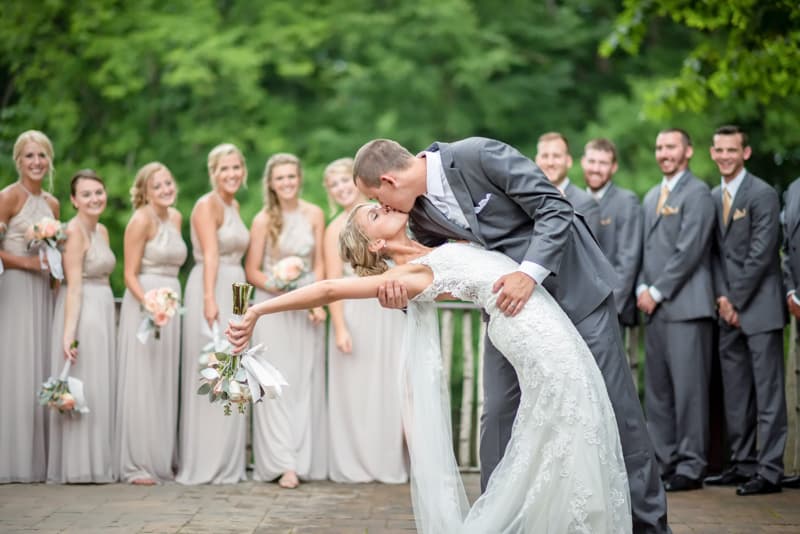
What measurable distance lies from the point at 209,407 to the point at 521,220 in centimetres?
358

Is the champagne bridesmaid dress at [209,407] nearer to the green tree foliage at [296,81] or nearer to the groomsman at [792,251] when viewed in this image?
the groomsman at [792,251]

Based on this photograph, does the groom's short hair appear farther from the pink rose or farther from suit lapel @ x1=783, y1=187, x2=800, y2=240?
suit lapel @ x1=783, y1=187, x2=800, y2=240

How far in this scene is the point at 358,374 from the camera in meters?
7.59

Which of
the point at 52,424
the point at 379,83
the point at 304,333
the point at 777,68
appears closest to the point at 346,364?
the point at 304,333

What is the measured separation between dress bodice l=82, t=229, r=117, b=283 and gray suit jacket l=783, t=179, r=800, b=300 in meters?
4.78

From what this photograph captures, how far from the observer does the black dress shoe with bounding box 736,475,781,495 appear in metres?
6.73

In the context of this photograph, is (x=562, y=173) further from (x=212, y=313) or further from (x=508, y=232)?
(x=508, y=232)

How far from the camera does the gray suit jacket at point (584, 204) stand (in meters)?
7.31

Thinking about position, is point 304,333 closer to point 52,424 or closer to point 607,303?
point 52,424

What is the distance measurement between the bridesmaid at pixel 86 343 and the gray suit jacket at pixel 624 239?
363 cm

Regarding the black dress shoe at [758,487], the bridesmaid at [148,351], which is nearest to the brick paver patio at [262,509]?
Result: the black dress shoe at [758,487]

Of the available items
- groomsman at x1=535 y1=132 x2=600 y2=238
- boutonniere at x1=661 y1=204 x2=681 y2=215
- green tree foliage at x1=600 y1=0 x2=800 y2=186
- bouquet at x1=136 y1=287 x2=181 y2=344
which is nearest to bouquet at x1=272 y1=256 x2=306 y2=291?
bouquet at x1=136 y1=287 x2=181 y2=344

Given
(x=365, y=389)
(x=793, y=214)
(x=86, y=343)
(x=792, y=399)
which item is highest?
(x=793, y=214)

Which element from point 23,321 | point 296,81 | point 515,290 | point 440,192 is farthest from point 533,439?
point 296,81
